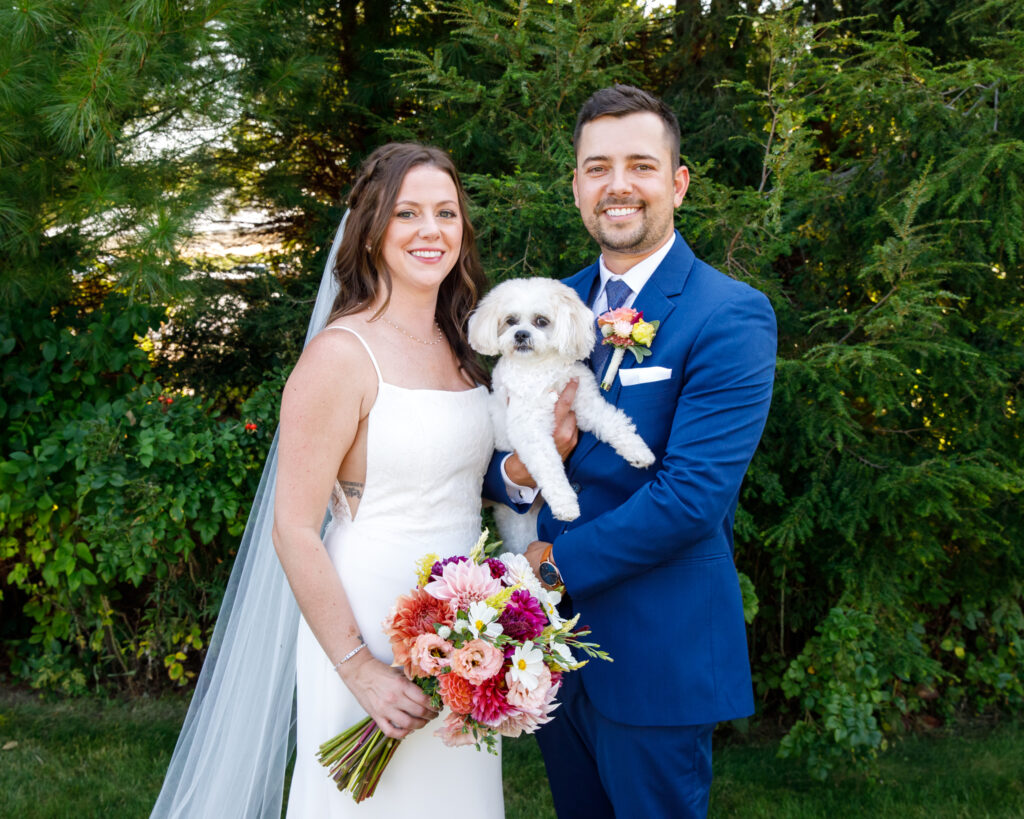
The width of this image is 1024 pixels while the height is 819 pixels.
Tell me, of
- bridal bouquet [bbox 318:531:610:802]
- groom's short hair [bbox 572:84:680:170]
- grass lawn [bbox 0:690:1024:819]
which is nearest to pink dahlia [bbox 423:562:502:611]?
bridal bouquet [bbox 318:531:610:802]

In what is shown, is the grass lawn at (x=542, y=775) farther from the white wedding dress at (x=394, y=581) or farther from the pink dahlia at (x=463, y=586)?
the pink dahlia at (x=463, y=586)

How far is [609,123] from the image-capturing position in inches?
94.2

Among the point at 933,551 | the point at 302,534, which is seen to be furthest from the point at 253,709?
the point at 933,551

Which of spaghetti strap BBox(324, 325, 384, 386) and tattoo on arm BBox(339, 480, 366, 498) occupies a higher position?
spaghetti strap BBox(324, 325, 384, 386)

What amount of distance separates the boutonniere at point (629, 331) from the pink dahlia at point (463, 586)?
2.33 ft

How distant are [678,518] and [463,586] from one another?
541 millimetres

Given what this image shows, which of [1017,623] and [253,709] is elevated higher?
[253,709]

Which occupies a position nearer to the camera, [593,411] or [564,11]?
[593,411]

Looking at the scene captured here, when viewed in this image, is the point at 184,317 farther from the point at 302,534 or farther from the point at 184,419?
the point at 302,534

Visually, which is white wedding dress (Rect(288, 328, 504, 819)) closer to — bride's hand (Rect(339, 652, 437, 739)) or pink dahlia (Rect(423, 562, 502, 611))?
bride's hand (Rect(339, 652, 437, 739))

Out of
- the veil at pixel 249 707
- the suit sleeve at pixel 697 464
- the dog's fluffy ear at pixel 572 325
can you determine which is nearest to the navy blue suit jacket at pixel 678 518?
the suit sleeve at pixel 697 464

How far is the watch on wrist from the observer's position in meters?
2.20

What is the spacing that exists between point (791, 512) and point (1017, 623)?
6.65 feet

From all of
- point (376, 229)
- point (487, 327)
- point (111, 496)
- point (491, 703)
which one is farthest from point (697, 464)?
point (111, 496)
